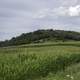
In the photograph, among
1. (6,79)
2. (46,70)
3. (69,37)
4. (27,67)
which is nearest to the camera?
(6,79)

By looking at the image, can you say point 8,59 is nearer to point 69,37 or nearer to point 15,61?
point 15,61

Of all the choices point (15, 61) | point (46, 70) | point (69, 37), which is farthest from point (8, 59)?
point (69, 37)

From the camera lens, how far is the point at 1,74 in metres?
22.0

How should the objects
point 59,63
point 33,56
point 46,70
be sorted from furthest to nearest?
1. point 59,63
2. point 33,56
3. point 46,70

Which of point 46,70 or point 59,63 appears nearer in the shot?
point 46,70

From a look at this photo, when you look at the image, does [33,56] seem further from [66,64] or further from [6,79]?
[6,79]

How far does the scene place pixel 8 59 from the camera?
26.1 meters

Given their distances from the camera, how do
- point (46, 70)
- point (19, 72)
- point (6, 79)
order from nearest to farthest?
point (6, 79), point (19, 72), point (46, 70)

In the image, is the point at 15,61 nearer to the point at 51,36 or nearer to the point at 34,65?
the point at 34,65

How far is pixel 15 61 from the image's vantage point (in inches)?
1037

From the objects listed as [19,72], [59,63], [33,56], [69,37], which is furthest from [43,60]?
[69,37]

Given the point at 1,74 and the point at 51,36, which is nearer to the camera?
the point at 1,74

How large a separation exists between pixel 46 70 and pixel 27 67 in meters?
3.16

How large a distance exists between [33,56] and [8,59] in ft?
16.5
